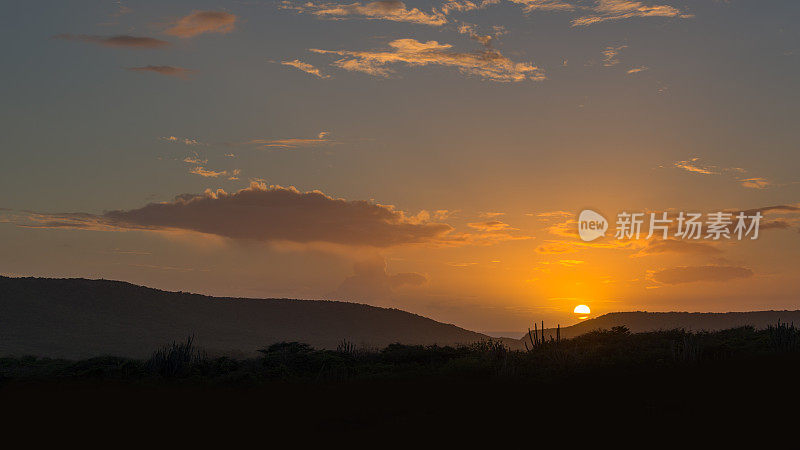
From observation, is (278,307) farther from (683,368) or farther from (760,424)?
(760,424)

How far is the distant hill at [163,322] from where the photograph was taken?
7219 centimetres

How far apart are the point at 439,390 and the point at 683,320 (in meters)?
114

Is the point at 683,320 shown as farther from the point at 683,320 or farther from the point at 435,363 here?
the point at 435,363

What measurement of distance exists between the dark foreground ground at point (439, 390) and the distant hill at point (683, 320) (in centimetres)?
8923

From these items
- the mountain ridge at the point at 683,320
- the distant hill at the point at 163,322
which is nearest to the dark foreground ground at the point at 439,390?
the distant hill at the point at 163,322

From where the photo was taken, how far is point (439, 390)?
2445 cm

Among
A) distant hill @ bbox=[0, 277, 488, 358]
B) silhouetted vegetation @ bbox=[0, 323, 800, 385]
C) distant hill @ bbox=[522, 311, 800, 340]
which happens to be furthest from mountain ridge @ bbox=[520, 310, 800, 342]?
silhouetted vegetation @ bbox=[0, 323, 800, 385]

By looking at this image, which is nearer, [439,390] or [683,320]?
[439,390]

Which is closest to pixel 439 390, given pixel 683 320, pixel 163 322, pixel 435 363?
pixel 435 363

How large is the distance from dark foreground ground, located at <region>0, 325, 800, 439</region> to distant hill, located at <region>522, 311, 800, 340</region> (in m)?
89.2

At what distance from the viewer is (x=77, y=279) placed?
99.9 m

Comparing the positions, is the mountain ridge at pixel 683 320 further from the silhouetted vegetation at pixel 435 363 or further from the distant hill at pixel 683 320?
the silhouetted vegetation at pixel 435 363

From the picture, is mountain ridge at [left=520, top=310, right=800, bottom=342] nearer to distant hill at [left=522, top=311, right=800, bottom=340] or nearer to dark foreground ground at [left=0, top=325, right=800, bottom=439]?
distant hill at [left=522, top=311, right=800, bottom=340]

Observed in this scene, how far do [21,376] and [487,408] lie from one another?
21.4 m
